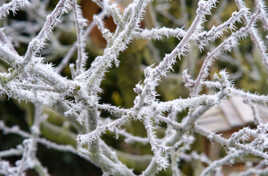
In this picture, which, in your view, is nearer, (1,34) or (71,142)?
(1,34)

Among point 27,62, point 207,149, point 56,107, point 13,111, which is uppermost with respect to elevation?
point 27,62

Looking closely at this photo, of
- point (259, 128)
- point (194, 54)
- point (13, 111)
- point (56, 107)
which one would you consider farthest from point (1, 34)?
point (13, 111)

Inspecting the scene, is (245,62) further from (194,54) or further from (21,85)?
(21,85)

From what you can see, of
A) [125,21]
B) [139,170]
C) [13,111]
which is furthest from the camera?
[13,111]

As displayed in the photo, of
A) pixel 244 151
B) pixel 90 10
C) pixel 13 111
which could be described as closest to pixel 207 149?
pixel 90 10

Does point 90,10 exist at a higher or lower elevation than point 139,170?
higher

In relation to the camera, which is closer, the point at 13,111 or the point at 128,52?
the point at 128,52

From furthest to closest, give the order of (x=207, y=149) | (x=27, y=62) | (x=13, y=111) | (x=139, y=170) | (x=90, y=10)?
(x=13, y=111) < (x=207, y=149) < (x=139, y=170) < (x=90, y=10) < (x=27, y=62)

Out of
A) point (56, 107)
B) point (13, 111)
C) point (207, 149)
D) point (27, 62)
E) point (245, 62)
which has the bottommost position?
point (13, 111)

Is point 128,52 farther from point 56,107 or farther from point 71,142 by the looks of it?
point 56,107
